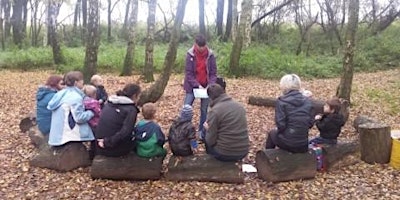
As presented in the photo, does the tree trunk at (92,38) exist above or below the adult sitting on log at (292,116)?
above

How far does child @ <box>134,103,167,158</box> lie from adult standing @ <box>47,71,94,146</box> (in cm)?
78

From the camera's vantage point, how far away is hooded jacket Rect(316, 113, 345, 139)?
5.96 metres

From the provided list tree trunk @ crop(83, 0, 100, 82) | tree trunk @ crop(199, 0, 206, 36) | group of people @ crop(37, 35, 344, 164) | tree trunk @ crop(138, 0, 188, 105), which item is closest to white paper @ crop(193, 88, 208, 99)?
group of people @ crop(37, 35, 344, 164)

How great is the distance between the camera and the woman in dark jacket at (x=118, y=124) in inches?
209

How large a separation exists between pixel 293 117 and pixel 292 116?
0.02m

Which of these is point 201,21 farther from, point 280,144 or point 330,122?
point 280,144

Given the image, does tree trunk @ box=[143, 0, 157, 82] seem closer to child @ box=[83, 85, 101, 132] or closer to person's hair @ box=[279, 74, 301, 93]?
child @ box=[83, 85, 101, 132]

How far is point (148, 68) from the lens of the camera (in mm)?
12523

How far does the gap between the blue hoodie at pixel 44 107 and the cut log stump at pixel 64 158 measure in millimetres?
595

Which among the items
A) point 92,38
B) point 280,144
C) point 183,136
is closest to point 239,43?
point 92,38

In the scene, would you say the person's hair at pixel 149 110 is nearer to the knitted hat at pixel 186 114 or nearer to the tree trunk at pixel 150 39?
the knitted hat at pixel 186 114

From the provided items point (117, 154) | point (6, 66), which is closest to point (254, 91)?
point (117, 154)

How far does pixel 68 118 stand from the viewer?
18.8ft

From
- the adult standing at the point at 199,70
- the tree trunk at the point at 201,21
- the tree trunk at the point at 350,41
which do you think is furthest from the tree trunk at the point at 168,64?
the tree trunk at the point at 201,21
